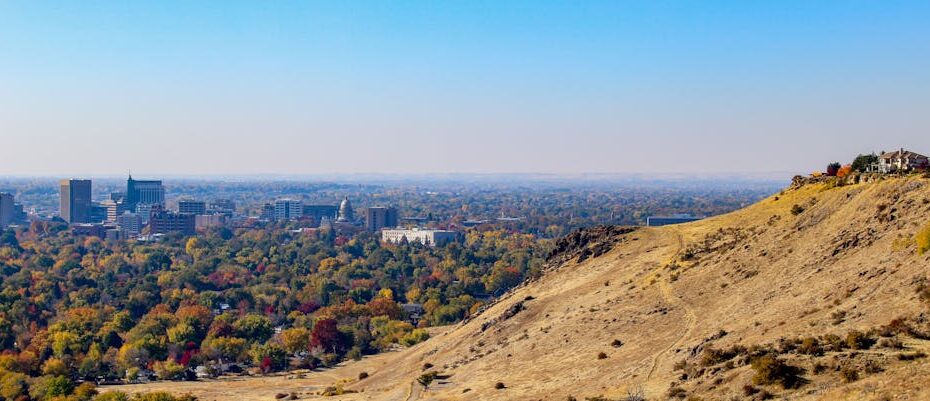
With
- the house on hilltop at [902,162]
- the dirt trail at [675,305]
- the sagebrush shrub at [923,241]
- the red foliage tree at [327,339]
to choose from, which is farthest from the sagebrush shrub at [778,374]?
the red foliage tree at [327,339]

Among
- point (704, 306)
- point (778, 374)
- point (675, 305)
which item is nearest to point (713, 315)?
point (704, 306)

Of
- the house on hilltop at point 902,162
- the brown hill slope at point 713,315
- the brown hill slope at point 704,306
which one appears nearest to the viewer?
the brown hill slope at point 713,315

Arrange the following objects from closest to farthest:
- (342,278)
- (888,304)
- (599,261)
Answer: (888,304) < (599,261) < (342,278)

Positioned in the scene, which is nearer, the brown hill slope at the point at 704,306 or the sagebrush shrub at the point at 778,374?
the sagebrush shrub at the point at 778,374

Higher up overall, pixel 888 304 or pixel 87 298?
pixel 888 304

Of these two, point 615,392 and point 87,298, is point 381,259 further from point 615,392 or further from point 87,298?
point 615,392

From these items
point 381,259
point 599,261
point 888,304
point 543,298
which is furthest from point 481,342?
point 381,259

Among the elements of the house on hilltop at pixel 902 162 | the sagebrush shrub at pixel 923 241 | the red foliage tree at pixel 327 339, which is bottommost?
the red foliage tree at pixel 327 339

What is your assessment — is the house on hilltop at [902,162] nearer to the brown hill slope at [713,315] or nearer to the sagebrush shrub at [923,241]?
the brown hill slope at [713,315]
